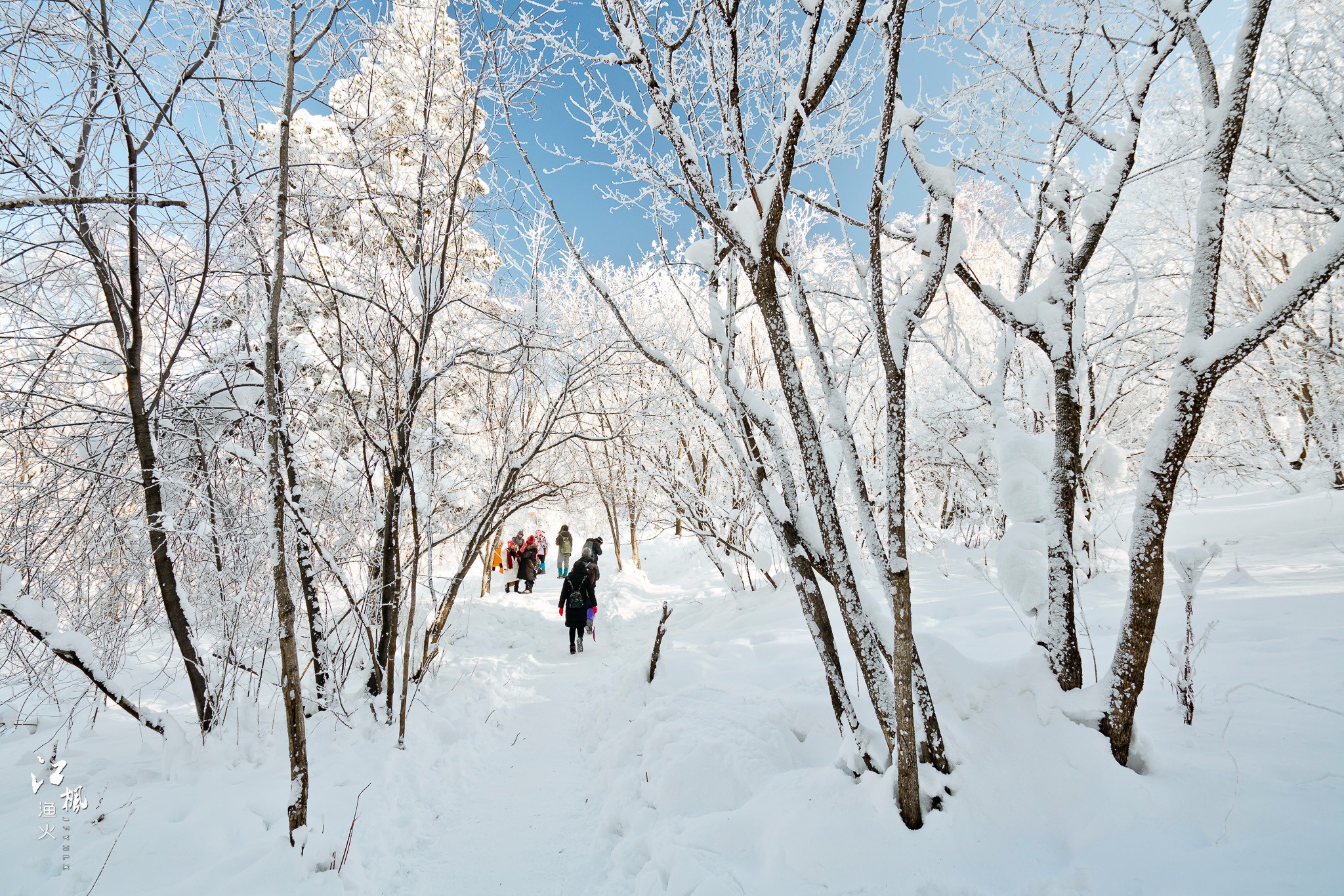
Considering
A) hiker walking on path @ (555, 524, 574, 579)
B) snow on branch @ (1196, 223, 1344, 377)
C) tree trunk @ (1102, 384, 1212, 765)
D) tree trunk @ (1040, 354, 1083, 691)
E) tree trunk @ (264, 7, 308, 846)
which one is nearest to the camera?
snow on branch @ (1196, 223, 1344, 377)

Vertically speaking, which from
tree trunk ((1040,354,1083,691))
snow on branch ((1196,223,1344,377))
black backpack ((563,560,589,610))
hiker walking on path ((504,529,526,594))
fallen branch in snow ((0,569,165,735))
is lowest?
hiker walking on path ((504,529,526,594))

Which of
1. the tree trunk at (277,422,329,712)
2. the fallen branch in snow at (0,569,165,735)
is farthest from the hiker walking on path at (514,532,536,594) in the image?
the fallen branch in snow at (0,569,165,735)

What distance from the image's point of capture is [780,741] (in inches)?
122

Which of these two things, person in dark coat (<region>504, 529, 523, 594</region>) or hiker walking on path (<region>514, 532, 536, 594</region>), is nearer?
hiker walking on path (<region>514, 532, 536, 594</region>)

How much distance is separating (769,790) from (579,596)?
4889mm

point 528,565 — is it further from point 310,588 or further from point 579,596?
point 310,588

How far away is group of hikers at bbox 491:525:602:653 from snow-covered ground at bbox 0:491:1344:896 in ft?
7.84

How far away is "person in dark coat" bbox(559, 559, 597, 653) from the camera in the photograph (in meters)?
6.95

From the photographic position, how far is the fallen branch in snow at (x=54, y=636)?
2.44m

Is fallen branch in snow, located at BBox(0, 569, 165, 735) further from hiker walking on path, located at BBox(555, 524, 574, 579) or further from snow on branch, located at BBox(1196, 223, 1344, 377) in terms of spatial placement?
hiker walking on path, located at BBox(555, 524, 574, 579)

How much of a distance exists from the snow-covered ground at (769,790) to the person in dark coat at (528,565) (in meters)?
7.12

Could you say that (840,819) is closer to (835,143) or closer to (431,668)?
(835,143)

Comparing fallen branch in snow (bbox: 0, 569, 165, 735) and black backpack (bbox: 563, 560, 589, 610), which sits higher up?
fallen branch in snow (bbox: 0, 569, 165, 735)

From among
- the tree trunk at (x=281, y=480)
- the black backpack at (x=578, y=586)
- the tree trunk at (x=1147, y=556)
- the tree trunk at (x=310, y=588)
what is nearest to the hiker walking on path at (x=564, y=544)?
the black backpack at (x=578, y=586)
